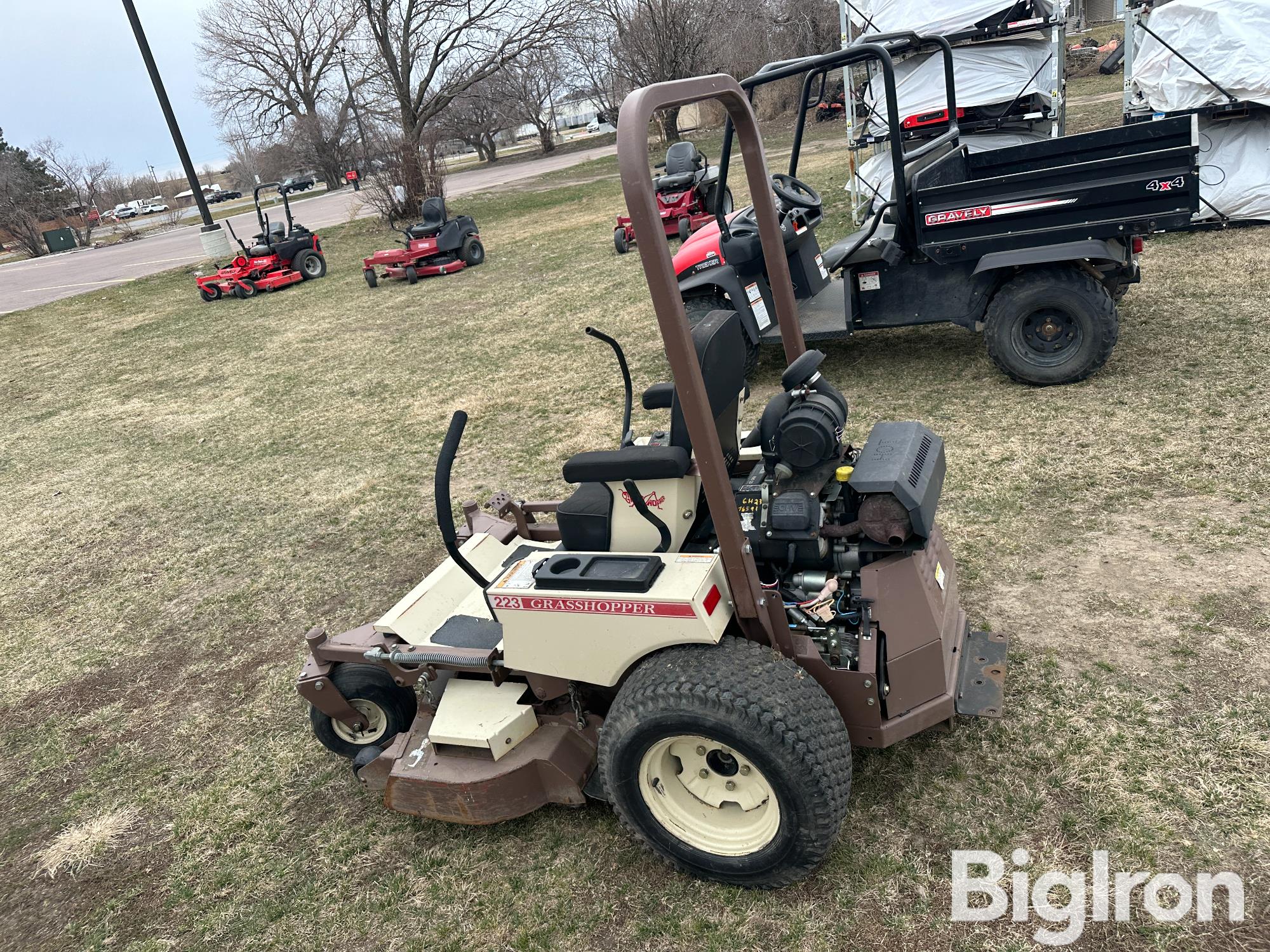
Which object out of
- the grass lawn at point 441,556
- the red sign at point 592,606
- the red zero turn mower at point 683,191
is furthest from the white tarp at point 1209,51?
the red sign at point 592,606

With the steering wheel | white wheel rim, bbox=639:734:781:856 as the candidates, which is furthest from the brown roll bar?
the steering wheel

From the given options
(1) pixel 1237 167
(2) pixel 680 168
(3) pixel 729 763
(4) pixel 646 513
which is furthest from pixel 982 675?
(2) pixel 680 168

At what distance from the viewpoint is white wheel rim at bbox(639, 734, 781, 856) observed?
2541 mm

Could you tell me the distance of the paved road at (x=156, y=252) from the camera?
20.0 metres

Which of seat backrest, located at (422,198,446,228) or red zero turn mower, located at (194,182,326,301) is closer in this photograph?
seat backrest, located at (422,198,446,228)

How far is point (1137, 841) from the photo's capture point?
8.18ft

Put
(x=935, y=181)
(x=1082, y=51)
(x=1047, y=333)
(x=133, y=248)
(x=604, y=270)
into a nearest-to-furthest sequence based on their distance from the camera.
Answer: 1. (x=1047, y=333)
2. (x=935, y=181)
3. (x=604, y=270)
4. (x=1082, y=51)
5. (x=133, y=248)

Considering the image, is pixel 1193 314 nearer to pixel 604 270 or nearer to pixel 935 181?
pixel 935 181

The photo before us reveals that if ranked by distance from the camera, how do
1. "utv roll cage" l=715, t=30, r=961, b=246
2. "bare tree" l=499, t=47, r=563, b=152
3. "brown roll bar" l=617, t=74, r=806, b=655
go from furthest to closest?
1. "bare tree" l=499, t=47, r=563, b=152
2. "utv roll cage" l=715, t=30, r=961, b=246
3. "brown roll bar" l=617, t=74, r=806, b=655

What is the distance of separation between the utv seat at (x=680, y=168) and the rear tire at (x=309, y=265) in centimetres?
631

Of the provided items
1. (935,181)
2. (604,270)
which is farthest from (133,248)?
(935,181)

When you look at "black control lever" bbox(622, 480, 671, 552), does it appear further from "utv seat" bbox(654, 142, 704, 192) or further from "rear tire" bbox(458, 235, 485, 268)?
"rear tire" bbox(458, 235, 485, 268)

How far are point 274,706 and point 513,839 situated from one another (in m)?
1.57

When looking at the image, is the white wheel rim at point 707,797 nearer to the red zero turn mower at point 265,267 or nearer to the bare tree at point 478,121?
the red zero turn mower at point 265,267
